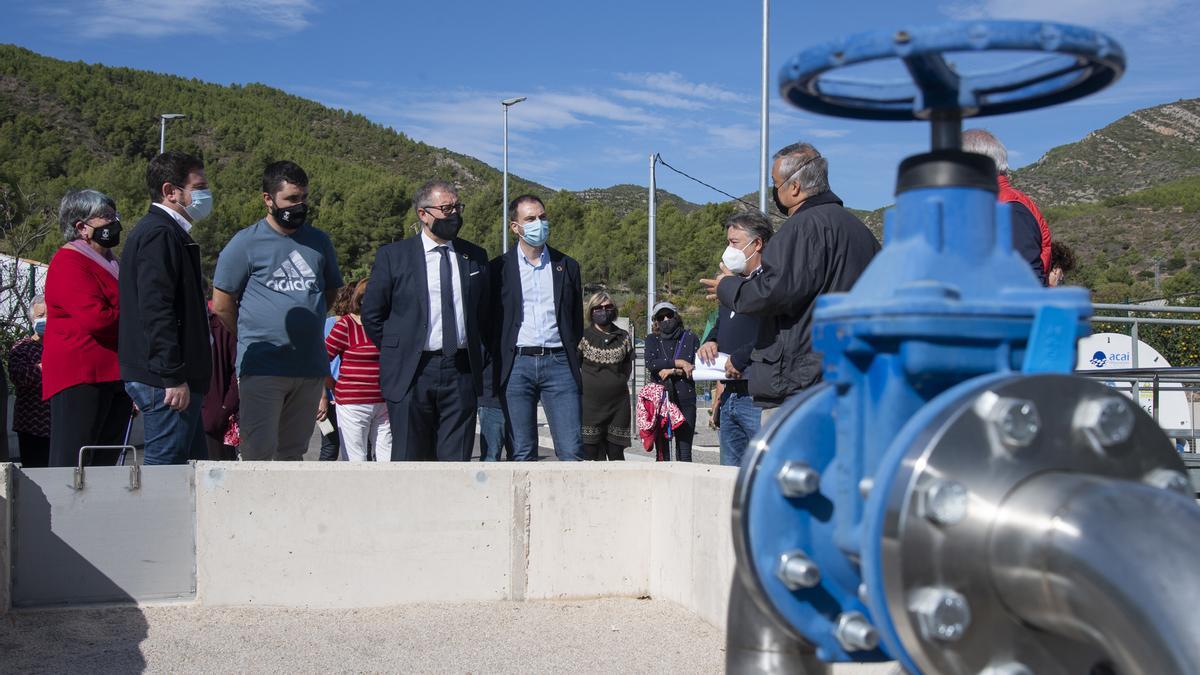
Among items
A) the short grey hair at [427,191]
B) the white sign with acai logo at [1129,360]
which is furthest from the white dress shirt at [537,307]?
the white sign with acai logo at [1129,360]

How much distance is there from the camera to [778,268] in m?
4.04

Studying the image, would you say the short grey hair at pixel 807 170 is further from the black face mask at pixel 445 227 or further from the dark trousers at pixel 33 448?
the dark trousers at pixel 33 448

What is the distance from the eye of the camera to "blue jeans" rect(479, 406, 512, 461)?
6746 mm

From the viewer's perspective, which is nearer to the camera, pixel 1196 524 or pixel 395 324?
pixel 1196 524

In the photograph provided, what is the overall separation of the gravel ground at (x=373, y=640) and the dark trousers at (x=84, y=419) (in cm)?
97

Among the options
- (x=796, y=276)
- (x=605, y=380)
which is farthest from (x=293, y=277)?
(x=605, y=380)

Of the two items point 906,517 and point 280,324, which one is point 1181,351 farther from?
point 906,517

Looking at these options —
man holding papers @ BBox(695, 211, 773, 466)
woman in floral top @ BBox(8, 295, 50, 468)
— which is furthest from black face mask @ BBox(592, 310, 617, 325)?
woman in floral top @ BBox(8, 295, 50, 468)

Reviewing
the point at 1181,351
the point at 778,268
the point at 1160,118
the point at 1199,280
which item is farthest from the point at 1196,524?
the point at 1160,118

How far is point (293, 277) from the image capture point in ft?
19.4

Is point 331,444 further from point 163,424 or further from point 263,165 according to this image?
point 263,165

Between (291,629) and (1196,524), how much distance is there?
13.2ft

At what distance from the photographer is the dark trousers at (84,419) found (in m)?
5.32

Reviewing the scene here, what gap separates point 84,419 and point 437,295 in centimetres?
183
